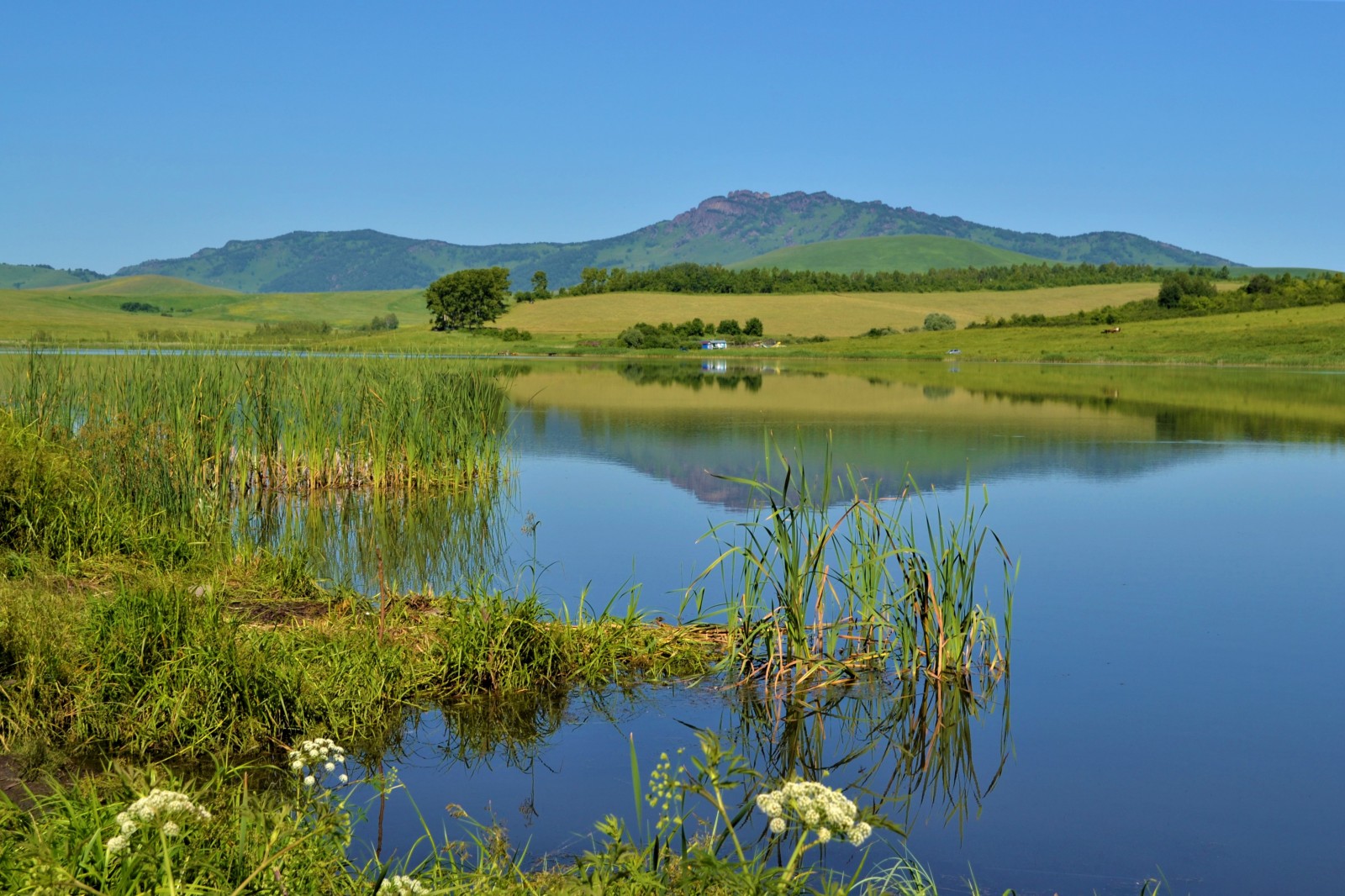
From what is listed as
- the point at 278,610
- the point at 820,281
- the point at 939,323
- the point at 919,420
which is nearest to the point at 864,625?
the point at 278,610

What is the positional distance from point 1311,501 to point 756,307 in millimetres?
79501

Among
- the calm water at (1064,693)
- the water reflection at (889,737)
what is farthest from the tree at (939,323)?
the water reflection at (889,737)

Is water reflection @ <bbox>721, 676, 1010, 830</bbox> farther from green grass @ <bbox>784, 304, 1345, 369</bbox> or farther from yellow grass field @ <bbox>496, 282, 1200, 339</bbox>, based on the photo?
yellow grass field @ <bbox>496, 282, 1200, 339</bbox>

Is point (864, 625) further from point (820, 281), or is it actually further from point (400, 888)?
point (820, 281)

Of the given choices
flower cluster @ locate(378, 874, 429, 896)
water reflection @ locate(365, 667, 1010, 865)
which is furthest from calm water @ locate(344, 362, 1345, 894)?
flower cluster @ locate(378, 874, 429, 896)

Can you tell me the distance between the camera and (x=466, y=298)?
80.3 meters

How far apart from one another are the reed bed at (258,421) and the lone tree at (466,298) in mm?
65312

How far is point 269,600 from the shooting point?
24.1ft

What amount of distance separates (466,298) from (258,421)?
2714 inches

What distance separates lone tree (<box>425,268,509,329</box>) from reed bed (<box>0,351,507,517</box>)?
65312 millimetres

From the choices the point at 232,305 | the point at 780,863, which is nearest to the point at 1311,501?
the point at 780,863

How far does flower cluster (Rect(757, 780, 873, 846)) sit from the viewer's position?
9.05 feet

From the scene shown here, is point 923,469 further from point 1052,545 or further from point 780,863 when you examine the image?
point 780,863

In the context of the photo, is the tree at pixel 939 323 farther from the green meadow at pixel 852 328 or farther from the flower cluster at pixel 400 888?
the flower cluster at pixel 400 888
